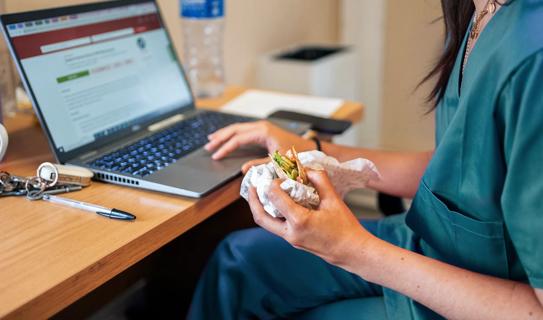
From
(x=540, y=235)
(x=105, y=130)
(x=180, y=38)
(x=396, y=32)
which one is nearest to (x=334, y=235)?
(x=540, y=235)

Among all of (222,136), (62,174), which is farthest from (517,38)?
(62,174)

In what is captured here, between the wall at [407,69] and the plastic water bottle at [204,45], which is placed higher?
Result: the plastic water bottle at [204,45]

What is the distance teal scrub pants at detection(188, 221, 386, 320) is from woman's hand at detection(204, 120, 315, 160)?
6.4 inches

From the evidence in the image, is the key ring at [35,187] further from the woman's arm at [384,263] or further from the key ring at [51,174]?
the woman's arm at [384,263]

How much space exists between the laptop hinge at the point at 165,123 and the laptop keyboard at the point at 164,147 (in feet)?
0.06

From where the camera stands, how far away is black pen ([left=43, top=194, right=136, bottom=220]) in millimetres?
782

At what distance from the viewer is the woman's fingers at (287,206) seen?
69 cm

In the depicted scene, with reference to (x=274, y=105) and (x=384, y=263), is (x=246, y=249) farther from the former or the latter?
(x=274, y=105)

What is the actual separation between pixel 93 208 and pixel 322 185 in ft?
1.05

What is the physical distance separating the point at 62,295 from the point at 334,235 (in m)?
0.32

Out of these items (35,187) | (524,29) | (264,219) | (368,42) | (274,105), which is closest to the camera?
(524,29)

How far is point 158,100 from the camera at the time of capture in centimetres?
116

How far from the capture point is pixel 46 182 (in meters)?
0.87

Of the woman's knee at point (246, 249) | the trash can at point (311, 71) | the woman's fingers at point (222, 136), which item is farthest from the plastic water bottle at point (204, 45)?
the woman's knee at point (246, 249)
